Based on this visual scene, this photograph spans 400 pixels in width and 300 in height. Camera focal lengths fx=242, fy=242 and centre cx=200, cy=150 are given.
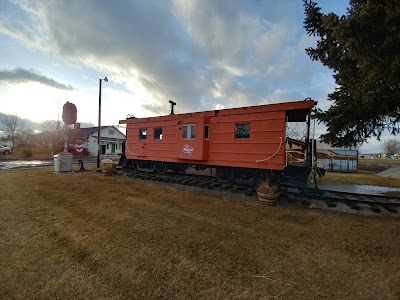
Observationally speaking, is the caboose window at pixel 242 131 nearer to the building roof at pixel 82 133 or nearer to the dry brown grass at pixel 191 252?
the dry brown grass at pixel 191 252

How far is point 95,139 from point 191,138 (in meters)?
36.5

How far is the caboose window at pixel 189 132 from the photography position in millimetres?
10918

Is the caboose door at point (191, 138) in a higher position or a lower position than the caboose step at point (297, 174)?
higher

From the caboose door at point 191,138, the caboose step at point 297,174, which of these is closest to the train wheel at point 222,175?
the caboose door at point 191,138

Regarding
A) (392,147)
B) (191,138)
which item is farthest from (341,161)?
(392,147)

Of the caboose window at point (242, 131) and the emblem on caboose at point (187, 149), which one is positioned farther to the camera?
the emblem on caboose at point (187, 149)

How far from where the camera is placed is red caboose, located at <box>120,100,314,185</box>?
884 cm

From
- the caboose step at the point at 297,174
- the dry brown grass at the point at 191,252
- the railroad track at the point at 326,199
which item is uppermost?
the caboose step at the point at 297,174

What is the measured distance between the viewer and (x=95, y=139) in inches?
1682

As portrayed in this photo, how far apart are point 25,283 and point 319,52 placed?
1040 centimetres

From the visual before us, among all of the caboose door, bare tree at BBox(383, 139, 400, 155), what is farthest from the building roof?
bare tree at BBox(383, 139, 400, 155)

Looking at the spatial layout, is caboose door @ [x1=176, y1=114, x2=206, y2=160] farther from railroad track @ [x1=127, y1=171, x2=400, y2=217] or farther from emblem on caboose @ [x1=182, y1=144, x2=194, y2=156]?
railroad track @ [x1=127, y1=171, x2=400, y2=217]

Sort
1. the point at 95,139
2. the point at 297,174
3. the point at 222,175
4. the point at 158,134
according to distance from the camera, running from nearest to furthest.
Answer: the point at 297,174, the point at 222,175, the point at 158,134, the point at 95,139

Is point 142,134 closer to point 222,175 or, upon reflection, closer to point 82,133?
point 222,175
